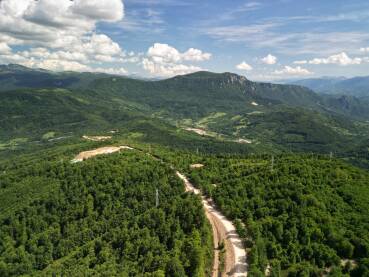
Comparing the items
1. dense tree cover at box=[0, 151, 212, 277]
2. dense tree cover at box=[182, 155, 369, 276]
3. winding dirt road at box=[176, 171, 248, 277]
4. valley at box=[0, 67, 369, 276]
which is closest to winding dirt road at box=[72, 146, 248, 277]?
winding dirt road at box=[176, 171, 248, 277]

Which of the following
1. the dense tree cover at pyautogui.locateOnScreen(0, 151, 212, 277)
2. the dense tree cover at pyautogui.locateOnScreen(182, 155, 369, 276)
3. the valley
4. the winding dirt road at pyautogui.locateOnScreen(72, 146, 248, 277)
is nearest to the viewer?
the winding dirt road at pyautogui.locateOnScreen(72, 146, 248, 277)

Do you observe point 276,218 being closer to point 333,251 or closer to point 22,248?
point 333,251

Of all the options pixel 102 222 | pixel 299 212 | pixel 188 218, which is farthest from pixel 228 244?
pixel 102 222

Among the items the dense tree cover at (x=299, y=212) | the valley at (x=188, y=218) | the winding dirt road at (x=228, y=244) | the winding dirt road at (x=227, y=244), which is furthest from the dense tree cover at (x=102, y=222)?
the dense tree cover at (x=299, y=212)

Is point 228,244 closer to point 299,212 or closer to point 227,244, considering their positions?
point 227,244

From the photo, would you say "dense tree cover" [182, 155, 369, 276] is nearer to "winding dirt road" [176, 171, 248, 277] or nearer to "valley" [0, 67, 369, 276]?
"valley" [0, 67, 369, 276]

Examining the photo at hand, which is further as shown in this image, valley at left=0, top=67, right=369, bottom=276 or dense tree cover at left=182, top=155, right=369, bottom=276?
valley at left=0, top=67, right=369, bottom=276

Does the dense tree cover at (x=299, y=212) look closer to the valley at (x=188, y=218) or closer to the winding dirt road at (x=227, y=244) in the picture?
the valley at (x=188, y=218)
